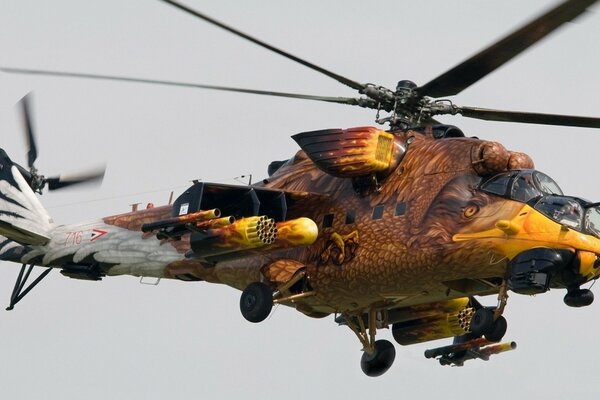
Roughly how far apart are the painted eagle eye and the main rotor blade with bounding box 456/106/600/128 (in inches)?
74.8

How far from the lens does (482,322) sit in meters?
23.6

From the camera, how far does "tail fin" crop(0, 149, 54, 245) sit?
28.7 m

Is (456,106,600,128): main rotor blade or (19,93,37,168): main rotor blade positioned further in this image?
(19,93,37,168): main rotor blade

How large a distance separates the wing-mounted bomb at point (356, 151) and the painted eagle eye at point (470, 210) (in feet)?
6.53

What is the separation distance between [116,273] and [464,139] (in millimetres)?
8482

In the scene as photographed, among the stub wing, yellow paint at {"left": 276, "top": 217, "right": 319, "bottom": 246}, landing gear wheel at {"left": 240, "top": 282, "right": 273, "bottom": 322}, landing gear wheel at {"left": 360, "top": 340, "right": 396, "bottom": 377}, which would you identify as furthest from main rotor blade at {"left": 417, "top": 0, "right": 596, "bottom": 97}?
landing gear wheel at {"left": 360, "top": 340, "right": 396, "bottom": 377}

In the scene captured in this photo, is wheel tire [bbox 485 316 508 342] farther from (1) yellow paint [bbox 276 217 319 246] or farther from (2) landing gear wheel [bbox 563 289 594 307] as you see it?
(1) yellow paint [bbox 276 217 319 246]

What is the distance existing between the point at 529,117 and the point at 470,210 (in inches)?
80.7

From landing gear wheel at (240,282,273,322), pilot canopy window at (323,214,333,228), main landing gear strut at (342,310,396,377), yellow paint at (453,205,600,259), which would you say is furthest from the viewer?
main landing gear strut at (342,310,396,377)

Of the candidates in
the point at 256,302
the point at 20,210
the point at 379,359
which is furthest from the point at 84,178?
the point at 379,359

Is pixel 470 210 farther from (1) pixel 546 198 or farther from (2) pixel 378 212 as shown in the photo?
(2) pixel 378 212

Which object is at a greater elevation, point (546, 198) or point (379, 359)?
point (546, 198)

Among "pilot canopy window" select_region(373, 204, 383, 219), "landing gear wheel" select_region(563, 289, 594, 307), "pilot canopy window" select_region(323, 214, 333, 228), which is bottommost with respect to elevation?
"landing gear wheel" select_region(563, 289, 594, 307)

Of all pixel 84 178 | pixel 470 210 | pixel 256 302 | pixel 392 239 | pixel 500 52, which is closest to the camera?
pixel 500 52
